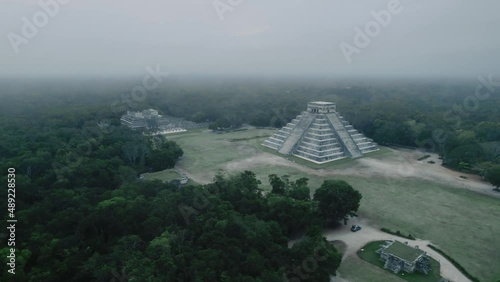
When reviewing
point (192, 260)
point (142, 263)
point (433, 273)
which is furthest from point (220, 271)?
point (433, 273)

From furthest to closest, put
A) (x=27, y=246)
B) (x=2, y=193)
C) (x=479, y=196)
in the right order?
(x=479, y=196) < (x=2, y=193) < (x=27, y=246)

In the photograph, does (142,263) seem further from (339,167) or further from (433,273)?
(339,167)

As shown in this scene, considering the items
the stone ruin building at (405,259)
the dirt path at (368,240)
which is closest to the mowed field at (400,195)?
the dirt path at (368,240)

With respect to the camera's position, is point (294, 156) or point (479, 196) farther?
point (294, 156)

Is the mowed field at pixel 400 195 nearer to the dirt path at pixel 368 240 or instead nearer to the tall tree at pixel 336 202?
the dirt path at pixel 368 240

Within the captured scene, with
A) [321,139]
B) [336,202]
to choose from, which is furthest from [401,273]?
[321,139]

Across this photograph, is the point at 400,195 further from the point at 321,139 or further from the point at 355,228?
the point at 321,139
